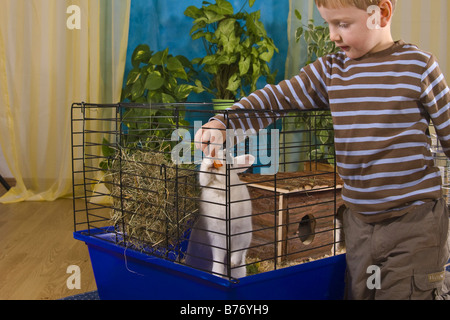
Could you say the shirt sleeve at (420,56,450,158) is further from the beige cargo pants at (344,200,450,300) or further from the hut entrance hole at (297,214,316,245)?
the hut entrance hole at (297,214,316,245)

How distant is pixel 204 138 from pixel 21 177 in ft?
7.31

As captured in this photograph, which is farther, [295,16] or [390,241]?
[295,16]

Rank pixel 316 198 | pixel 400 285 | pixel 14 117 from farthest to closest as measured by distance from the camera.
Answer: pixel 14 117
pixel 316 198
pixel 400 285

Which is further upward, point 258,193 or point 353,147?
point 353,147

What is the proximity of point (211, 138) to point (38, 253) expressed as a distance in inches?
46.7

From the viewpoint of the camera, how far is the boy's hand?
1.21 metres

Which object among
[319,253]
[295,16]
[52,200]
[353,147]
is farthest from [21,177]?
[353,147]

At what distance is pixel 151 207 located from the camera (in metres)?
1.44

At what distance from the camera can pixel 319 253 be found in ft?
5.22

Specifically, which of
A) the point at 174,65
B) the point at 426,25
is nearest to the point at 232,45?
the point at 174,65

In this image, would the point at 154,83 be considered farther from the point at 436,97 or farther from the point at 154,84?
the point at 436,97

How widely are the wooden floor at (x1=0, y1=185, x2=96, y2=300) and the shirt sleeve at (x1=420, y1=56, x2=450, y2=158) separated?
1152 millimetres

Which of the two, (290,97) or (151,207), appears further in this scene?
(151,207)
